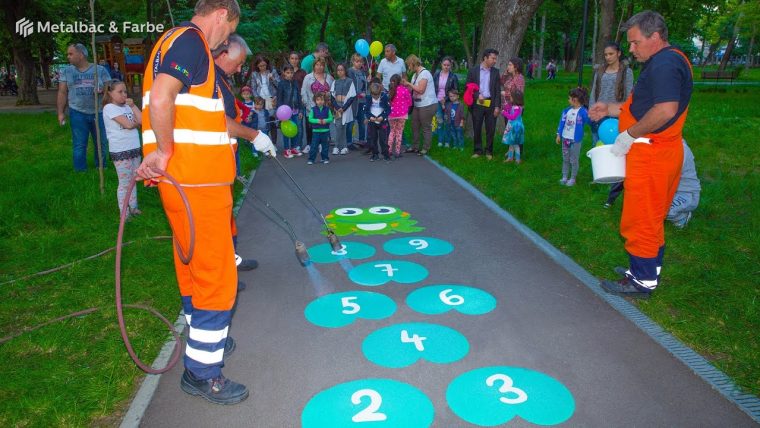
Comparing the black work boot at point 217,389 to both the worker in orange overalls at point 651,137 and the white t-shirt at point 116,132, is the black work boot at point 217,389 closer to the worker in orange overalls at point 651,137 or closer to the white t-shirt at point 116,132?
the worker in orange overalls at point 651,137

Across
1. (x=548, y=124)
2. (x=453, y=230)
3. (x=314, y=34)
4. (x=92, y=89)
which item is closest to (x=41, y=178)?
(x=92, y=89)

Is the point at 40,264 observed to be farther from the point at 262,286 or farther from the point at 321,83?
the point at 321,83

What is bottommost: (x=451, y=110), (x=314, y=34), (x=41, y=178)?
(x=41, y=178)

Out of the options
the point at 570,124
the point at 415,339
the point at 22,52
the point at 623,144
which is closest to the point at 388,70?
Answer: the point at 570,124

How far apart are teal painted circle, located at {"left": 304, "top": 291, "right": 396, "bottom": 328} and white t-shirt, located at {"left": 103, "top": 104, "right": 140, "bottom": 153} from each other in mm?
3600

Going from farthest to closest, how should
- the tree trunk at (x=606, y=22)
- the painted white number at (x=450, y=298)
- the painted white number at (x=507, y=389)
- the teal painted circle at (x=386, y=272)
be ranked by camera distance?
the tree trunk at (x=606, y=22) → the teal painted circle at (x=386, y=272) → the painted white number at (x=450, y=298) → the painted white number at (x=507, y=389)

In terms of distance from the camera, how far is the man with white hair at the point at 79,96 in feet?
28.8

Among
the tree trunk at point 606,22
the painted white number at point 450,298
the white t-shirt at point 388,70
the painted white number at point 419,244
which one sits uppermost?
the tree trunk at point 606,22

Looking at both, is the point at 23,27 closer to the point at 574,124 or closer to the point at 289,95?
the point at 289,95

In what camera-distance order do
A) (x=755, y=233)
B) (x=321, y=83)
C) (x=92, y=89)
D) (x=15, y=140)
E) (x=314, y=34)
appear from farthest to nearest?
(x=314, y=34), (x=15, y=140), (x=321, y=83), (x=92, y=89), (x=755, y=233)

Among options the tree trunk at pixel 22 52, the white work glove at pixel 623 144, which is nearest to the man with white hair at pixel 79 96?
the white work glove at pixel 623 144

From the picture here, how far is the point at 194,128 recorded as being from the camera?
2.88 metres

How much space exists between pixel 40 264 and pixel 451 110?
8414 millimetres

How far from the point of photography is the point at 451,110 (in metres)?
11.6
